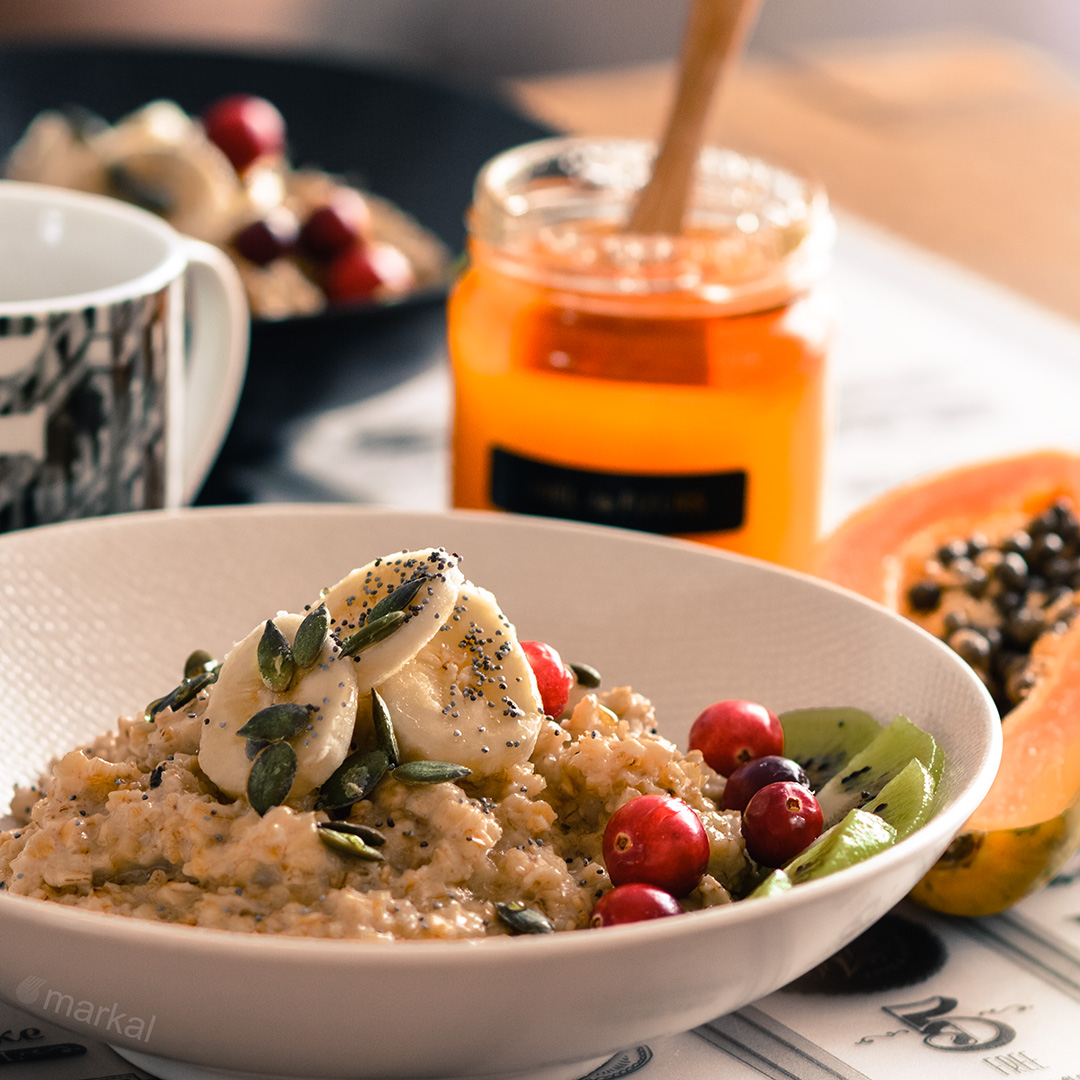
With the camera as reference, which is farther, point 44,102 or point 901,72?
point 901,72

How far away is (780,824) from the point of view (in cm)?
88

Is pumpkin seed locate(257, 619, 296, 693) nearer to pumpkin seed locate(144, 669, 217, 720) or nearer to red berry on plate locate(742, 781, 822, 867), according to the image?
pumpkin seed locate(144, 669, 217, 720)

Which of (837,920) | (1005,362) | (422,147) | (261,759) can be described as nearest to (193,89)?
(422,147)

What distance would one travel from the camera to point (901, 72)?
3246mm

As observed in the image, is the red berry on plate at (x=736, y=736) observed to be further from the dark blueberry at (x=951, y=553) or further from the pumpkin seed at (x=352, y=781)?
the dark blueberry at (x=951, y=553)

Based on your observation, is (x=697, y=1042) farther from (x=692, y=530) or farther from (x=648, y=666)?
(x=692, y=530)

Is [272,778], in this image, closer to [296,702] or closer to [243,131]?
[296,702]


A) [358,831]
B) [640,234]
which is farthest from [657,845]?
[640,234]

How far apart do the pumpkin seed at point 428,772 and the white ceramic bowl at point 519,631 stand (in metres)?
0.16

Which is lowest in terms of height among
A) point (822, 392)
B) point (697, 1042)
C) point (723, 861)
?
point (697, 1042)

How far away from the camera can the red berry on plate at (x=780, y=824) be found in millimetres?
881

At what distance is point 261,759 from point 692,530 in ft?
2.00

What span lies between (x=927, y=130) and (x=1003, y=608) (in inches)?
71.5

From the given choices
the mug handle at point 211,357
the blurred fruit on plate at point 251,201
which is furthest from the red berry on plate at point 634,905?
the blurred fruit on plate at point 251,201
